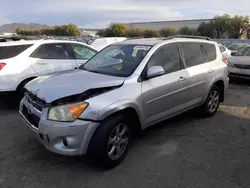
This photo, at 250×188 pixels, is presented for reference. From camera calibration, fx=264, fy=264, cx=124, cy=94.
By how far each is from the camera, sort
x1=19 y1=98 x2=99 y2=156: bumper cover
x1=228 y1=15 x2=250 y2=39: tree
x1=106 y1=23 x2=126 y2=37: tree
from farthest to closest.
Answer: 1. x1=106 y1=23 x2=126 y2=37: tree
2. x1=228 y1=15 x2=250 y2=39: tree
3. x1=19 y1=98 x2=99 y2=156: bumper cover

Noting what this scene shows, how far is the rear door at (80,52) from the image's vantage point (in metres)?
6.83

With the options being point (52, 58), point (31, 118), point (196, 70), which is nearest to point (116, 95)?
point (31, 118)

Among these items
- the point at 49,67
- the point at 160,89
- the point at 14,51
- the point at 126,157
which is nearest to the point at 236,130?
the point at 160,89

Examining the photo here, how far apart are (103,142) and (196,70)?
8.05 feet

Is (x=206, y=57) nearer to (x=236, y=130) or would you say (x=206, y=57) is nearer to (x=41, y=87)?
(x=236, y=130)

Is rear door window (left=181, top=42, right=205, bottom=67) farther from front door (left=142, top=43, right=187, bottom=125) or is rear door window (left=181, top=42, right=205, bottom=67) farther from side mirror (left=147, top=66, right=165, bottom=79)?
side mirror (left=147, top=66, right=165, bottom=79)

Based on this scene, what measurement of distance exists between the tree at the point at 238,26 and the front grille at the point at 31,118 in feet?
190

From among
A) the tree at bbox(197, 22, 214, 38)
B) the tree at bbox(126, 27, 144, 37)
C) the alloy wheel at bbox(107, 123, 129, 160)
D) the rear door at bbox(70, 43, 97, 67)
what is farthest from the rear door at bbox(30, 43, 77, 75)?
the tree at bbox(126, 27, 144, 37)

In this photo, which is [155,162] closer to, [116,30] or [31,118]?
[31,118]

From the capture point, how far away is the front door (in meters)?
3.85

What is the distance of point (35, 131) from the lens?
133 inches

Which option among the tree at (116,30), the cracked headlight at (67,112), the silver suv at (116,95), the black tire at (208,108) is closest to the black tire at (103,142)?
the silver suv at (116,95)

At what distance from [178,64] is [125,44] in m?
0.99

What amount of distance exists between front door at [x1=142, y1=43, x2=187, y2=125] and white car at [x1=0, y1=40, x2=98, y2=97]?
2304mm
